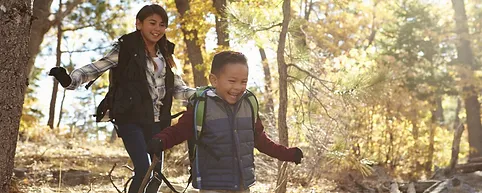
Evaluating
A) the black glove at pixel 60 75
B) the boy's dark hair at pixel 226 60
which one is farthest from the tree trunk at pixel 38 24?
the boy's dark hair at pixel 226 60

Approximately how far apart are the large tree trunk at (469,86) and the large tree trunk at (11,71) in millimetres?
15125

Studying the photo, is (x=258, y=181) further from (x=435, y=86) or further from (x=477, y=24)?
(x=477, y=24)

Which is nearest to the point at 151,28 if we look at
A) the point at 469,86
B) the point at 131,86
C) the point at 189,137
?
the point at 131,86

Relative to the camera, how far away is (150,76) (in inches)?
142

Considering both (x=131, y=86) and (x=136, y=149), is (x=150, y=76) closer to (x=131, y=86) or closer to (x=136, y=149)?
(x=131, y=86)

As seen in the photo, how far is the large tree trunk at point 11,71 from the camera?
2.99m

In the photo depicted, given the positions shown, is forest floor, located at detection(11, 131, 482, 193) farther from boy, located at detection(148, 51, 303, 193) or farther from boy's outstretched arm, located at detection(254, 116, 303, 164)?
boy, located at detection(148, 51, 303, 193)

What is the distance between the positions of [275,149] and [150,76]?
3.38 feet

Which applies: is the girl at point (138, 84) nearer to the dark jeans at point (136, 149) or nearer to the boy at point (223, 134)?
the dark jeans at point (136, 149)

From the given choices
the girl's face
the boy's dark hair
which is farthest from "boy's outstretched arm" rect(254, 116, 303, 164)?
the girl's face

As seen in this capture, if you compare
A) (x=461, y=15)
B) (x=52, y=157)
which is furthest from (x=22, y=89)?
(x=461, y=15)

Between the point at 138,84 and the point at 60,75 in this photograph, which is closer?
the point at 60,75

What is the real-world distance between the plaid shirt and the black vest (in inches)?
2.1

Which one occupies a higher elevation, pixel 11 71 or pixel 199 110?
pixel 11 71
